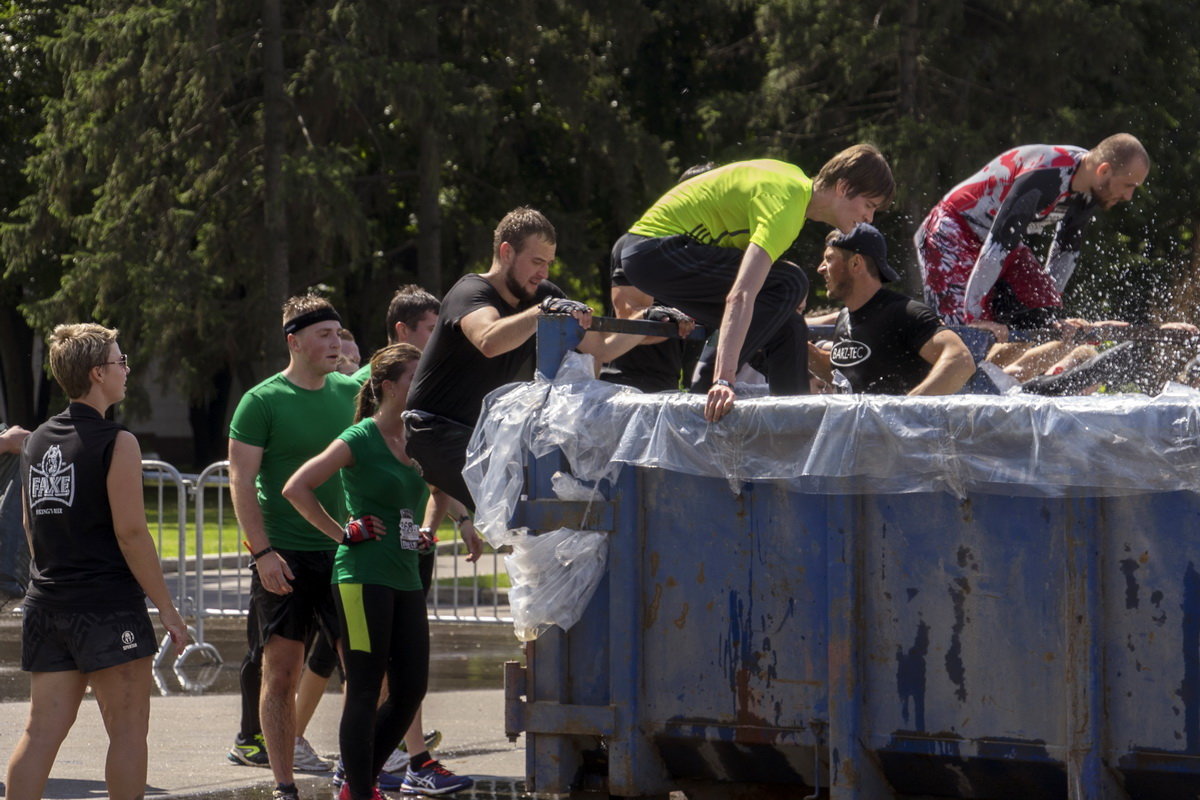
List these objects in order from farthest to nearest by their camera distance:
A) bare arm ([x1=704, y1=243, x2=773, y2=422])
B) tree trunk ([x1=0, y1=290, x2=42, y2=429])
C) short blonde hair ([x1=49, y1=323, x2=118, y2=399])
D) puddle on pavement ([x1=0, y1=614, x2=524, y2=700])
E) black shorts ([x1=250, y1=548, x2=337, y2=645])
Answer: tree trunk ([x1=0, y1=290, x2=42, y2=429]), puddle on pavement ([x1=0, y1=614, x2=524, y2=700]), black shorts ([x1=250, y1=548, x2=337, y2=645]), short blonde hair ([x1=49, y1=323, x2=118, y2=399]), bare arm ([x1=704, y1=243, x2=773, y2=422])

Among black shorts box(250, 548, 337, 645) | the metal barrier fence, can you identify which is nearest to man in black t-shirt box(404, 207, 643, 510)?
black shorts box(250, 548, 337, 645)

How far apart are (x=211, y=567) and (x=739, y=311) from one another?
833 centimetres

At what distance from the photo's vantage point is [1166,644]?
382cm

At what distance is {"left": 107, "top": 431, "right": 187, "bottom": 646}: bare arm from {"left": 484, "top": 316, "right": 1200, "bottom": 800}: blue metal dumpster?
1.34 meters

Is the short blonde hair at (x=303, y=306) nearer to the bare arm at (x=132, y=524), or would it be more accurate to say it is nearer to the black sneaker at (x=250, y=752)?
the bare arm at (x=132, y=524)

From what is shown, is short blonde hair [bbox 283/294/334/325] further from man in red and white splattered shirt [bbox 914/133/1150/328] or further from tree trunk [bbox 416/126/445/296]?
tree trunk [bbox 416/126/445/296]

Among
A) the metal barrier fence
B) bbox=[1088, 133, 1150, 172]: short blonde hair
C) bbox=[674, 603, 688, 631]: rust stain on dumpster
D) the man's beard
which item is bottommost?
the metal barrier fence

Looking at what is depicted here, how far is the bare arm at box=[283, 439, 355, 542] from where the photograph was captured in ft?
19.6

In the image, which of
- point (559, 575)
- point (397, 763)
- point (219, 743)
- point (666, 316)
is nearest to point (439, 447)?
point (666, 316)

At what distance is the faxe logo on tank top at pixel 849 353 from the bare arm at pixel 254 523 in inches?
87.4

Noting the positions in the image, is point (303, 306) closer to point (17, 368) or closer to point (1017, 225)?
point (1017, 225)

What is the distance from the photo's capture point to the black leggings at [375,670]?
18.6ft

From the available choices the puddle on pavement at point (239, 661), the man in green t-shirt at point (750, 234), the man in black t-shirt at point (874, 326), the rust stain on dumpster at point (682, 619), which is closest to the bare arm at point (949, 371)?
the man in black t-shirt at point (874, 326)

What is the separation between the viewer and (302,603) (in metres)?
6.62
